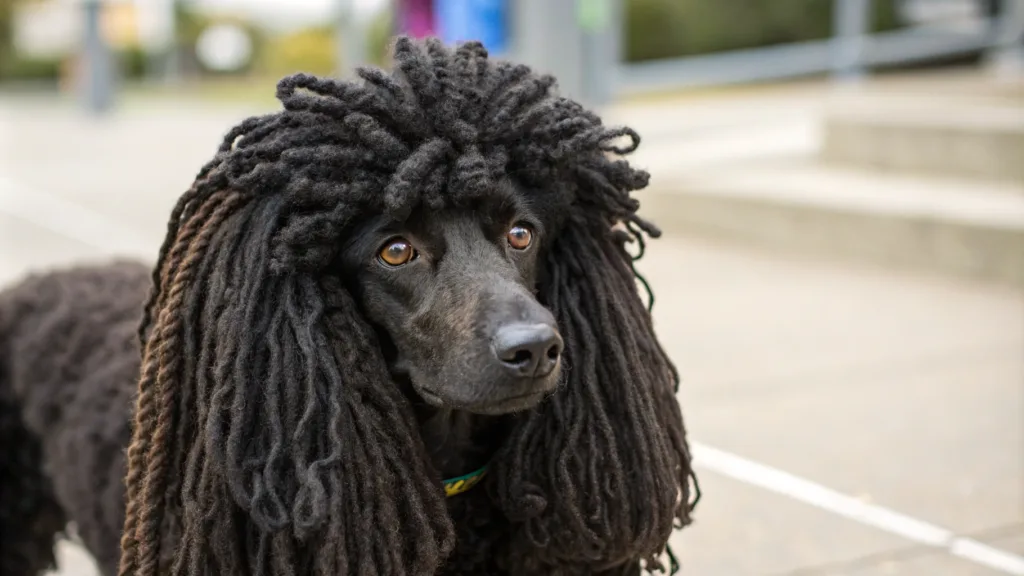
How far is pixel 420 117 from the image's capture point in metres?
2.08

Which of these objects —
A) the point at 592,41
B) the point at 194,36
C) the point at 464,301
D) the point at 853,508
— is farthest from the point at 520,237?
the point at 194,36

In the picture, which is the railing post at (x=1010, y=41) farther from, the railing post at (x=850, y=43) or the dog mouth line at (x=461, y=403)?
the dog mouth line at (x=461, y=403)

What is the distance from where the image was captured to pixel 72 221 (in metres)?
9.06

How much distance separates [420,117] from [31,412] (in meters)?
1.34

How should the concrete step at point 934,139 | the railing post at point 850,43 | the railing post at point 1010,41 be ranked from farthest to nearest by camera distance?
the railing post at point 850,43, the railing post at point 1010,41, the concrete step at point 934,139

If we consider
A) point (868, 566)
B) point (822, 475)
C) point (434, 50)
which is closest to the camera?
point (434, 50)

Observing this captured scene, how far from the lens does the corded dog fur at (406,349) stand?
1.99 meters

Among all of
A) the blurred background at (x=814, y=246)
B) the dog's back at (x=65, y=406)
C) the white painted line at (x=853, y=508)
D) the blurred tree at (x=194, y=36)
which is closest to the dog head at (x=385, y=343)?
the dog's back at (x=65, y=406)

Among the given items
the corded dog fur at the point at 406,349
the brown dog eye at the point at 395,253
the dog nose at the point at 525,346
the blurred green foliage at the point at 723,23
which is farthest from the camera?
the blurred green foliage at the point at 723,23

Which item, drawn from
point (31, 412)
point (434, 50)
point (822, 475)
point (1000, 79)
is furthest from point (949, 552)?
point (1000, 79)

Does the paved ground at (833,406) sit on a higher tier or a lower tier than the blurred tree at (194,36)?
higher

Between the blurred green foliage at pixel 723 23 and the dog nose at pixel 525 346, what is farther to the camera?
the blurred green foliage at pixel 723 23

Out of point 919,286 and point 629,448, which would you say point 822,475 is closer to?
point 629,448

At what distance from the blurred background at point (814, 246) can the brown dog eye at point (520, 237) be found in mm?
1437
